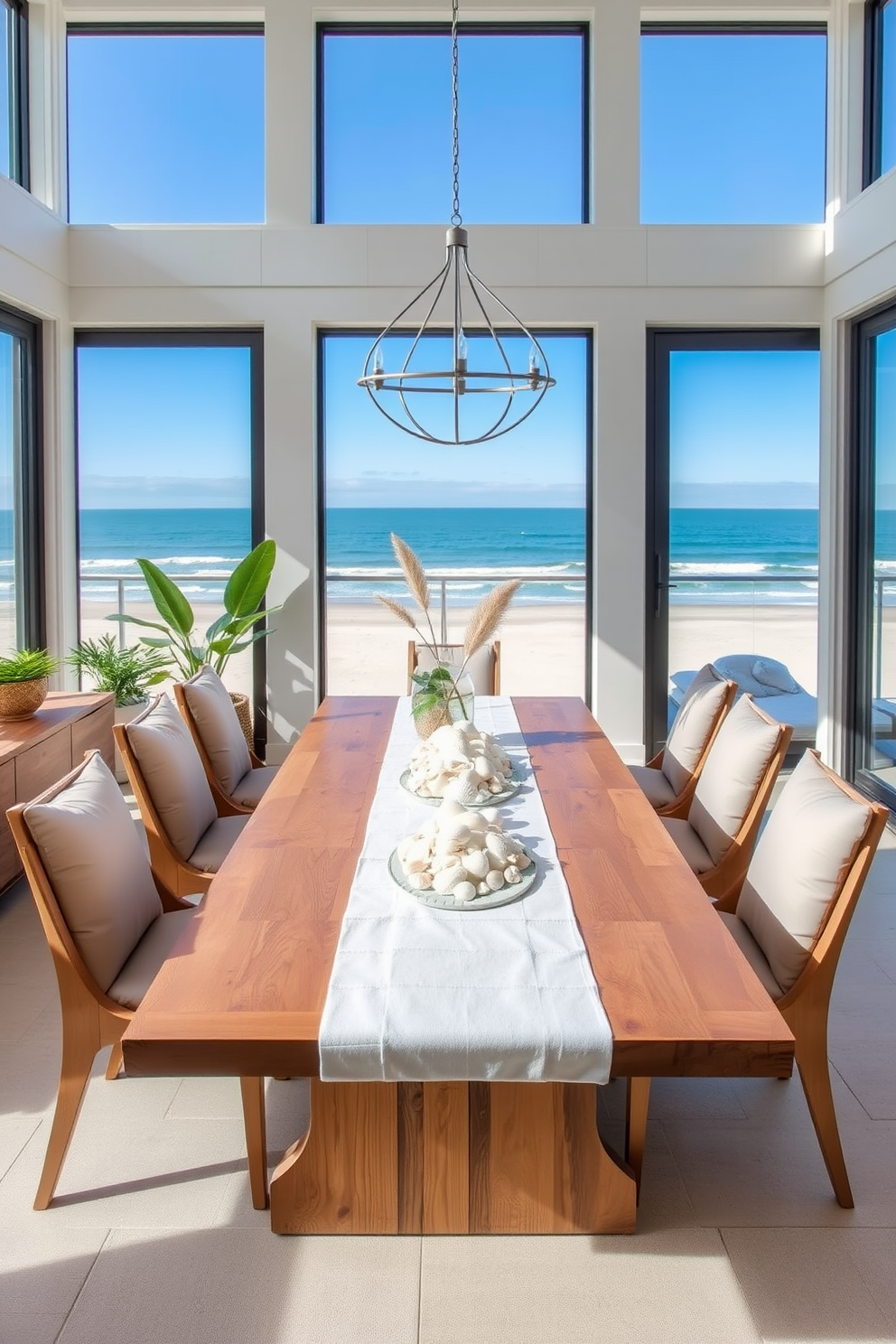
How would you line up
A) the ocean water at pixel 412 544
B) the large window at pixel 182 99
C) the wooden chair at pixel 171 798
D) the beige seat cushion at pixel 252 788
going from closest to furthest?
the wooden chair at pixel 171 798, the beige seat cushion at pixel 252 788, the large window at pixel 182 99, the ocean water at pixel 412 544

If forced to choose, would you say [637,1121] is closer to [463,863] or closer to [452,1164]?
[452,1164]

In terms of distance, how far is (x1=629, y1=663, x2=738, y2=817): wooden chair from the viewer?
3367 mm

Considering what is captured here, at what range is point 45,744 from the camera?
3.96 meters

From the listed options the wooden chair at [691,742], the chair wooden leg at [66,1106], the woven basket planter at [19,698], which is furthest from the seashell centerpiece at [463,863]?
the woven basket planter at [19,698]

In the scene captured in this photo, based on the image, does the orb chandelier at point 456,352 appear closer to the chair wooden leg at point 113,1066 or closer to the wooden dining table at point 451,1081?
the wooden dining table at point 451,1081

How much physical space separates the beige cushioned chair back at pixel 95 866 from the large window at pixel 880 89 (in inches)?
176

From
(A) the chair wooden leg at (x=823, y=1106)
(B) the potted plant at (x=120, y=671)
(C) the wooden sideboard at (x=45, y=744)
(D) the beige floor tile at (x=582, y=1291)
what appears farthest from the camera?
(B) the potted plant at (x=120, y=671)

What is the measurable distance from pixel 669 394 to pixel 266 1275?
4.71 meters

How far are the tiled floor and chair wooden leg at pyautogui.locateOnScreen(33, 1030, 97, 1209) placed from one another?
70 millimetres

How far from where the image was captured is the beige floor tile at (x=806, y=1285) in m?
1.81

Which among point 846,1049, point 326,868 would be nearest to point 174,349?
point 326,868

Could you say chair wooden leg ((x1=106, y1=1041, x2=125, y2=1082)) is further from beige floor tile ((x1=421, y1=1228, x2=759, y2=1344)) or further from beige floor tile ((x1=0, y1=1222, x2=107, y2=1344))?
beige floor tile ((x1=421, y1=1228, x2=759, y2=1344))

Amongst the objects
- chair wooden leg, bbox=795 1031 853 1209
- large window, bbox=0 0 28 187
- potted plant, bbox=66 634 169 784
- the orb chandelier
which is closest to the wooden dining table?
chair wooden leg, bbox=795 1031 853 1209

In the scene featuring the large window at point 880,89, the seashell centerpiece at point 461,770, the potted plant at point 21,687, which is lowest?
the seashell centerpiece at point 461,770
